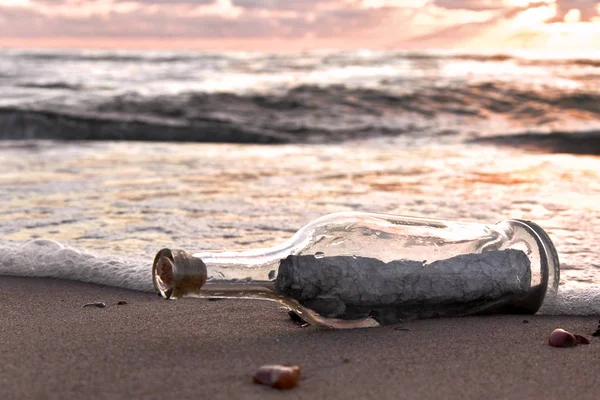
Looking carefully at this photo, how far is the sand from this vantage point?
142cm

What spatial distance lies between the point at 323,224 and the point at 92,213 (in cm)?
212

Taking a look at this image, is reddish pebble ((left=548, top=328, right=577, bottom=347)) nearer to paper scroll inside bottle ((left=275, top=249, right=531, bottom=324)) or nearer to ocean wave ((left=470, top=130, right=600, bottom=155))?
paper scroll inside bottle ((left=275, top=249, right=531, bottom=324))

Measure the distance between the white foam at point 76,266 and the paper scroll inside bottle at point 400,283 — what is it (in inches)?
17.3

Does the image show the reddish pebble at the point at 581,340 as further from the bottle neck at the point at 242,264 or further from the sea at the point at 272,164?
the bottle neck at the point at 242,264

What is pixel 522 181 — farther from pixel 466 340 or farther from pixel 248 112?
pixel 248 112

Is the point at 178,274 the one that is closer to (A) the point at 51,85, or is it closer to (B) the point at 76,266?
(B) the point at 76,266

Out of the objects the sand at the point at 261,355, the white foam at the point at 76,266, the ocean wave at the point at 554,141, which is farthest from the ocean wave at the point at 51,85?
the sand at the point at 261,355

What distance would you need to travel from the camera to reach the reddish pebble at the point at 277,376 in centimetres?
142

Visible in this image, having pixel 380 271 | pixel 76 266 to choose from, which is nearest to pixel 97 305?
pixel 76 266

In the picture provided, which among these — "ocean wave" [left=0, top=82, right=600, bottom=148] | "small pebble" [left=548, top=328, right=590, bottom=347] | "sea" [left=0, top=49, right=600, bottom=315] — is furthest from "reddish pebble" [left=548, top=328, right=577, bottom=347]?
"ocean wave" [left=0, top=82, right=600, bottom=148]

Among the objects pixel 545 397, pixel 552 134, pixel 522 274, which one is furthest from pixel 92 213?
pixel 552 134

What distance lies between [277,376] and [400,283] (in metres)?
0.53

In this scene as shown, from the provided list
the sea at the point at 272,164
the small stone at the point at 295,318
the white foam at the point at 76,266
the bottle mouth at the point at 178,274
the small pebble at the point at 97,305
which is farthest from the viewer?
the sea at the point at 272,164

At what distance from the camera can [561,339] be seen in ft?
5.78
